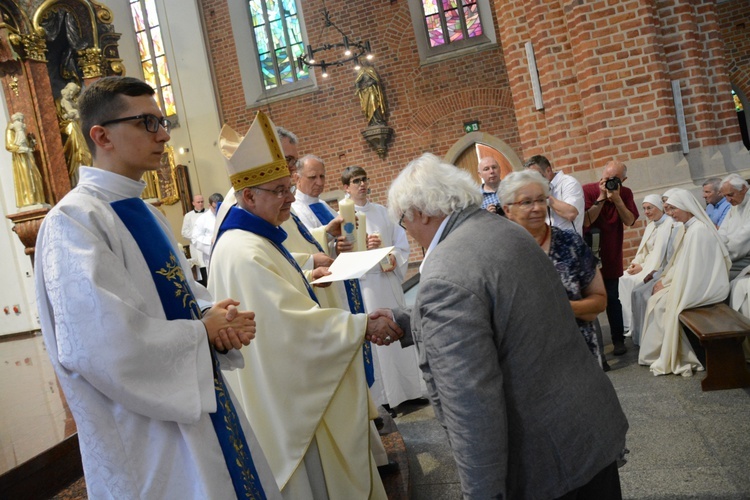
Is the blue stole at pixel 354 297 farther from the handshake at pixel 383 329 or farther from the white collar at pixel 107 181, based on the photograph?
the white collar at pixel 107 181

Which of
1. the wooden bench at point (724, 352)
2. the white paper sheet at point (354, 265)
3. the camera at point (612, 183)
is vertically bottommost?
the wooden bench at point (724, 352)

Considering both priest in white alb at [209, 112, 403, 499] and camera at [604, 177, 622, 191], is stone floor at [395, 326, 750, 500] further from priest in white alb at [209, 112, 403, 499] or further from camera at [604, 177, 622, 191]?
camera at [604, 177, 622, 191]

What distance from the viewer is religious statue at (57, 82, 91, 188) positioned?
27.3 feet

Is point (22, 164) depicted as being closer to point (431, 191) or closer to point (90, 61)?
point (90, 61)

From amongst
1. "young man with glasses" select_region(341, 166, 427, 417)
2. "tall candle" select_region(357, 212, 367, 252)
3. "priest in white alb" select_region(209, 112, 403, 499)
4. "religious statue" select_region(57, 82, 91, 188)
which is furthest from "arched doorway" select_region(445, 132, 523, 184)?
"priest in white alb" select_region(209, 112, 403, 499)

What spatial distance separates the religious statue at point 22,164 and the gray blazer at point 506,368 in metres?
7.66

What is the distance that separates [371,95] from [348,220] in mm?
10248

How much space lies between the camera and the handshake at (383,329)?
2.40 meters

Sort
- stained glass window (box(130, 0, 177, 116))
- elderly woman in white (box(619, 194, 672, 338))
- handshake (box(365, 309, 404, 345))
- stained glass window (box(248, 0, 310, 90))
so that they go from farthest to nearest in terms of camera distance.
→ 1. stained glass window (box(130, 0, 177, 116))
2. stained glass window (box(248, 0, 310, 90))
3. elderly woman in white (box(619, 194, 672, 338))
4. handshake (box(365, 309, 404, 345))

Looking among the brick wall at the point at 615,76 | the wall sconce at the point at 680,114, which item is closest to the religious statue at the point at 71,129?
the brick wall at the point at 615,76

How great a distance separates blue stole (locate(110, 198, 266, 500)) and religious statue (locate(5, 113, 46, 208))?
699 cm

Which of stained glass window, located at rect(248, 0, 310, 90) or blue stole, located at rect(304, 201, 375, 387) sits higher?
stained glass window, located at rect(248, 0, 310, 90)

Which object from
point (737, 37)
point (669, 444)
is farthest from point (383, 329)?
point (737, 37)

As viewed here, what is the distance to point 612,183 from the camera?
5.33m
